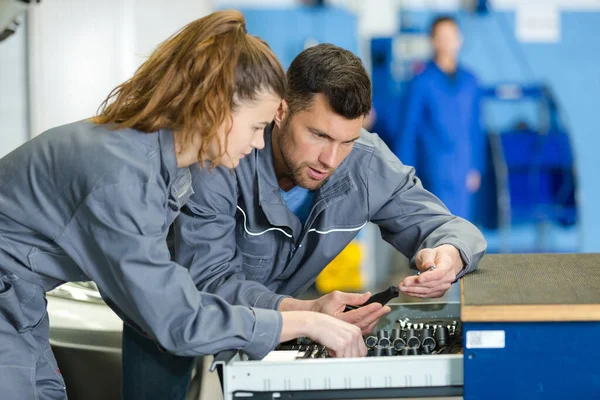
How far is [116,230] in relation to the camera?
1.23 m

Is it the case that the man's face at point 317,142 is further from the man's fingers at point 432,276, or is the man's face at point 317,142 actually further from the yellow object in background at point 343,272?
the yellow object in background at point 343,272

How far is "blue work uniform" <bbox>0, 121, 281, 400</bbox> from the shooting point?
1245mm

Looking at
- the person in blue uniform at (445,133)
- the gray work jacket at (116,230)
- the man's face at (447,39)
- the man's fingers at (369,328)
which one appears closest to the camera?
the gray work jacket at (116,230)

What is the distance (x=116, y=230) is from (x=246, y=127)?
28cm

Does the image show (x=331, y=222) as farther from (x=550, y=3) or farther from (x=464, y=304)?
(x=550, y=3)

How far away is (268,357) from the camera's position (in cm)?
144

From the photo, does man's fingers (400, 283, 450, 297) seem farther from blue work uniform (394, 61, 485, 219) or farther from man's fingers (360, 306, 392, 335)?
blue work uniform (394, 61, 485, 219)

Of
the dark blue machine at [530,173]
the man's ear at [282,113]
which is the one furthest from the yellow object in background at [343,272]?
the man's ear at [282,113]

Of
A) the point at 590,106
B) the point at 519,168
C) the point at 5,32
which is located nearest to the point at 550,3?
the point at 590,106

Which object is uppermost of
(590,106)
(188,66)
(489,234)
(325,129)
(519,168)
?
(188,66)

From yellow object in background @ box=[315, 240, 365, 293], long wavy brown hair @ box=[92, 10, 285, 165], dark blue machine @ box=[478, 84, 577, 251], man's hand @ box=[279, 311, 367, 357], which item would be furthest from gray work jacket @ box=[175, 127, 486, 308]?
dark blue machine @ box=[478, 84, 577, 251]

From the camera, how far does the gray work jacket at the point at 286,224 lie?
1.69m

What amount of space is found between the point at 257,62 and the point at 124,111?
0.23 m

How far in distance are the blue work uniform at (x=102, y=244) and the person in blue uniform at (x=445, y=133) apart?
3431mm
